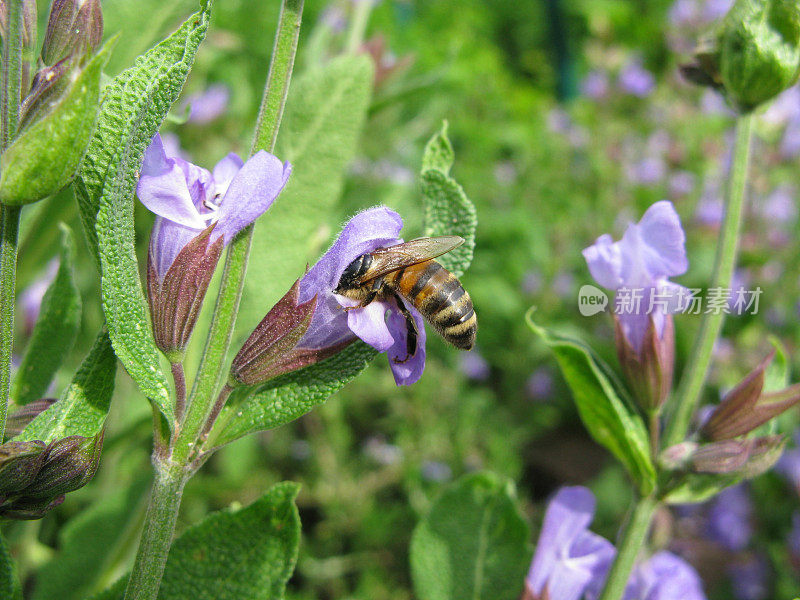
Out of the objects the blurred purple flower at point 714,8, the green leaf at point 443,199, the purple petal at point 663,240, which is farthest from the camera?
the blurred purple flower at point 714,8

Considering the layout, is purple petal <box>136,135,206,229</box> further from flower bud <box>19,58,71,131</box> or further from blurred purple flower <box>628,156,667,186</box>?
blurred purple flower <box>628,156,667,186</box>

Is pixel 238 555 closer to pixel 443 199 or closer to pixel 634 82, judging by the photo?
pixel 443 199

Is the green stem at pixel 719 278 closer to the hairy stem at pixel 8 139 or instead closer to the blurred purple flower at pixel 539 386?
the hairy stem at pixel 8 139

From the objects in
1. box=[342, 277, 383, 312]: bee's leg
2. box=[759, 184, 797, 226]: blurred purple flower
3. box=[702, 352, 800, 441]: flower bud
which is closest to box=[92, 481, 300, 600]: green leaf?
box=[342, 277, 383, 312]: bee's leg

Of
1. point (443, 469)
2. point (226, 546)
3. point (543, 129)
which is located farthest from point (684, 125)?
point (226, 546)

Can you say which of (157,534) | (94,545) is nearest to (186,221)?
(157,534)

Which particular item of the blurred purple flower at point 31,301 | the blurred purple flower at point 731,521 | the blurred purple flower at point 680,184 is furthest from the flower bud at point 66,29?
the blurred purple flower at point 680,184

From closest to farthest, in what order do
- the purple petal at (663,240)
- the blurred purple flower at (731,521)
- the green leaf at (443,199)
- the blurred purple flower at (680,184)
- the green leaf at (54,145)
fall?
the green leaf at (54,145)
the green leaf at (443,199)
the purple petal at (663,240)
the blurred purple flower at (731,521)
the blurred purple flower at (680,184)
